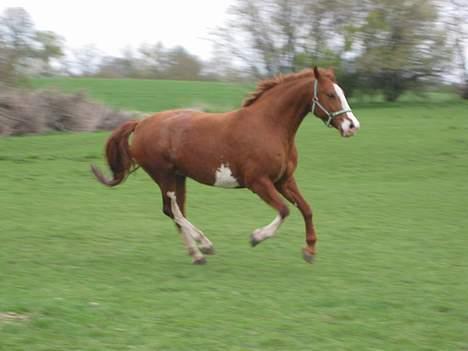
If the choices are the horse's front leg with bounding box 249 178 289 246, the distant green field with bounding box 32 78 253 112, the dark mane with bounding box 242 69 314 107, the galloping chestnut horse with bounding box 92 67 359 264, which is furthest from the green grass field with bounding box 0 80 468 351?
the distant green field with bounding box 32 78 253 112

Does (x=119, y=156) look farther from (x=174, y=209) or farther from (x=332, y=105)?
(x=332, y=105)

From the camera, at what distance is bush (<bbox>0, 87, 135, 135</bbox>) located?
2253cm

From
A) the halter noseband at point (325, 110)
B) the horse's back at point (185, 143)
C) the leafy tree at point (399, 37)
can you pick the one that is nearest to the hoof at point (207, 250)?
the horse's back at point (185, 143)

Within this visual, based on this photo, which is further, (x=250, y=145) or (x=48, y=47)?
(x=48, y=47)

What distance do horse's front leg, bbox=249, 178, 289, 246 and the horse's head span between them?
89 centimetres

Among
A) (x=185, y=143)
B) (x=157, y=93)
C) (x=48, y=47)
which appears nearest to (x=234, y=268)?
(x=185, y=143)

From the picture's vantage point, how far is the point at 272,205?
23.6ft

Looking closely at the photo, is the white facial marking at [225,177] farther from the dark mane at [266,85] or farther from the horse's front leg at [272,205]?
the dark mane at [266,85]

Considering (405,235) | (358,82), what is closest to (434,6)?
(358,82)

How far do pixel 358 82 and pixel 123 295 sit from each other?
30964 mm

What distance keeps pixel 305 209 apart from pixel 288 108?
42.0 inches

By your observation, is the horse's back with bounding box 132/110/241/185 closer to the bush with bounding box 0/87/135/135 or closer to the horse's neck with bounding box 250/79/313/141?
the horse's neck with bounding box 250/79/313/141

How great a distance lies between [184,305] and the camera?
225 inches

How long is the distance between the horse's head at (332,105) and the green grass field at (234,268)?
1.47 m
